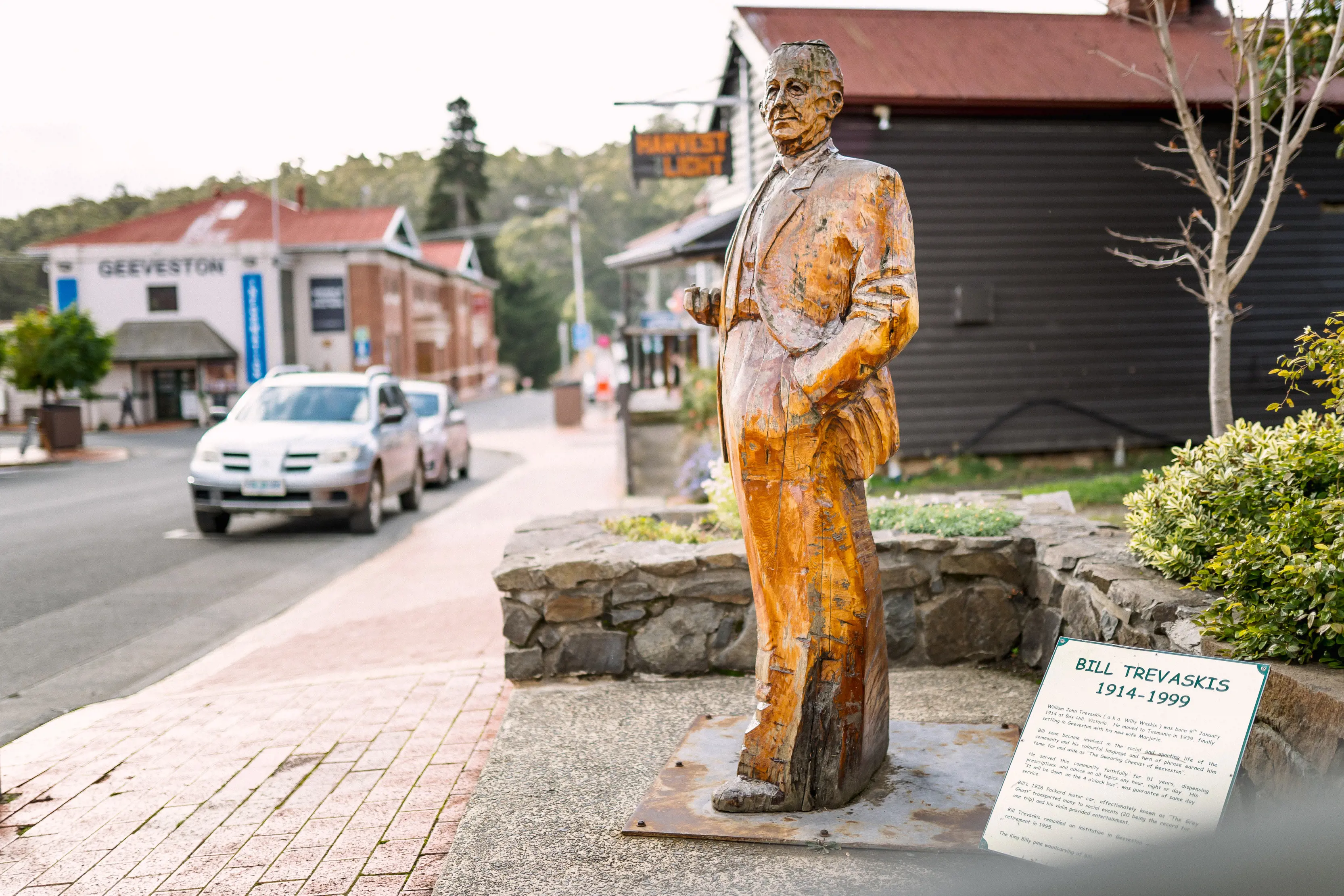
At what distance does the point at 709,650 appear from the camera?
529cm

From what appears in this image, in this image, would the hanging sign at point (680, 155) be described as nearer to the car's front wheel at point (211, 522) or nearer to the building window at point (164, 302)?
the car's front wheel at point (211, 522)

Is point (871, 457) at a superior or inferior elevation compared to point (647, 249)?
inferior

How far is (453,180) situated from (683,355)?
52.2 meters

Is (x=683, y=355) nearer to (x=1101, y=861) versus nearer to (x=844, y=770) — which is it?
(x=844, y=770)

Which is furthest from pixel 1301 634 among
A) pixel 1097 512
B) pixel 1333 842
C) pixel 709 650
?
pixel 1097 512

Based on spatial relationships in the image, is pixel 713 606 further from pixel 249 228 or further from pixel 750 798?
pixel 249 228

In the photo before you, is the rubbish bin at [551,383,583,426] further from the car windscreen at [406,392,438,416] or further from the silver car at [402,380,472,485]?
the car windscreen at [406,392,438,416]

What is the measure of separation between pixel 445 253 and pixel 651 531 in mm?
52428

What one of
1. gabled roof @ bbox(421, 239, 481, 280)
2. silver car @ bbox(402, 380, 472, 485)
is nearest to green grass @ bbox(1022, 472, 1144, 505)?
silver car @ bbox(402, 380, 472, 485)

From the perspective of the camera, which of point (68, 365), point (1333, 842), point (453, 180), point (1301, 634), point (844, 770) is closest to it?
point (1333, 842)

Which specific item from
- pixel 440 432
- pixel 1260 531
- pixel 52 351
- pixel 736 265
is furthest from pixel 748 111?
pixel 52 351

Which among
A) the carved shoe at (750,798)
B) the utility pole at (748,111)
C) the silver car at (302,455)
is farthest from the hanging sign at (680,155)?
the carved shoe at (750,798)

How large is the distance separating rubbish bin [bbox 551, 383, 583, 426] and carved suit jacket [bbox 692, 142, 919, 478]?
27438 millimetres

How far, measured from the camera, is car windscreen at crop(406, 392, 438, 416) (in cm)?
1742
